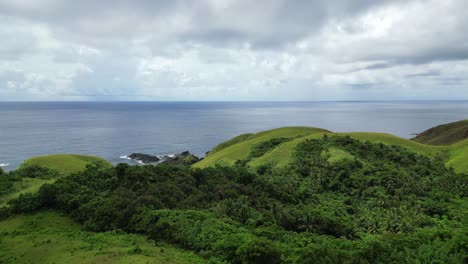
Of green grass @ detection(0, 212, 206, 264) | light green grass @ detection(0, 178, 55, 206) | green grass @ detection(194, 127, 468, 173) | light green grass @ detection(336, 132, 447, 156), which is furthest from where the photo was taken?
light green grass @ detection(336, 132, 447, 156)

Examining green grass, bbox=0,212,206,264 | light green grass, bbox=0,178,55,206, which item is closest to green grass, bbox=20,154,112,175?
light green grass, bbox=0,178,55,206

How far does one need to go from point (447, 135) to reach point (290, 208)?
294 feet

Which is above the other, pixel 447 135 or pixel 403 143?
pixel 403 143

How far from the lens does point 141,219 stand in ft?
101

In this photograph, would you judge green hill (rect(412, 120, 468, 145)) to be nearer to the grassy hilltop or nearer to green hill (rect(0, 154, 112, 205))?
the grassy hilltop

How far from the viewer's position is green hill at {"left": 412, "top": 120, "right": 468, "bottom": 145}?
97.2 metres

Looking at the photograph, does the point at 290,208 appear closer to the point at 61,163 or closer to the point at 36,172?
the point at 36,172

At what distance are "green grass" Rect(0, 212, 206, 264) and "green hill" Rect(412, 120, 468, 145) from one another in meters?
94.8

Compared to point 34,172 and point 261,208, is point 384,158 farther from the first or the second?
point 34,172

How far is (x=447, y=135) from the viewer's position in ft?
338

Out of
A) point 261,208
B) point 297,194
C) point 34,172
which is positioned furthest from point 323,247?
point 34,172

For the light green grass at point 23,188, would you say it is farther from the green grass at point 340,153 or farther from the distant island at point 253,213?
the green grass at point 340,153

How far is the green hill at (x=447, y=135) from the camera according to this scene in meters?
97.2

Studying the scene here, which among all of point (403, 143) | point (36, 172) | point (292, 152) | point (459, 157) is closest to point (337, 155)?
point (292, 152)
